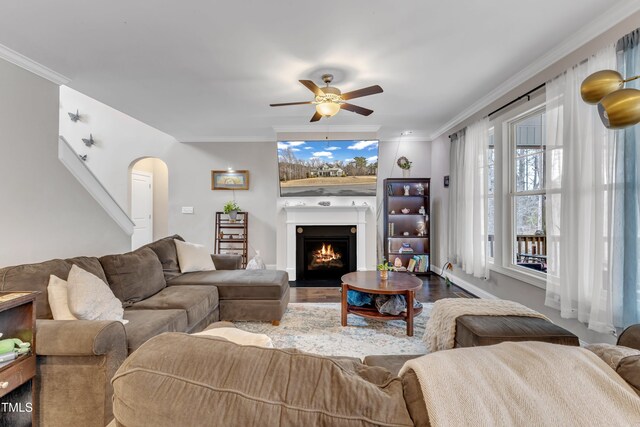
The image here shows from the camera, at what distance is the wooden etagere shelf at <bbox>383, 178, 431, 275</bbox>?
5.38 metres

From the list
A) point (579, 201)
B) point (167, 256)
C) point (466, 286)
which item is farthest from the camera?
point (466, 286)

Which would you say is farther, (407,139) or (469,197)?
(407,139)

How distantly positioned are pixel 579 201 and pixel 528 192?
0.87 m

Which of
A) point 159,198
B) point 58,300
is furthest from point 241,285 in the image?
point 159,198

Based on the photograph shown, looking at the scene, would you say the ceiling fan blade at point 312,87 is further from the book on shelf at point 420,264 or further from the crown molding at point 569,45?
the book on shelf at point 420,264

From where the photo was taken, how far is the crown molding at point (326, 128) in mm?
4977

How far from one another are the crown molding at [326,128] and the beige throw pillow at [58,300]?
3763 mm

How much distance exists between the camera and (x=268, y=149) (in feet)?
18.9

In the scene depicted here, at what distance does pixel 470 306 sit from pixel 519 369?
1682 millimetres

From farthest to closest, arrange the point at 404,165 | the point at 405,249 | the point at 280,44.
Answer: the point at 404,165 < the point at 405,249 < the point at 280,44

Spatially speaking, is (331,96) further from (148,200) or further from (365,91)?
(148,200)

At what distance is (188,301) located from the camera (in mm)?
2512

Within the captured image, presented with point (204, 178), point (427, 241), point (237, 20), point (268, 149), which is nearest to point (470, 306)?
point (237, 20)

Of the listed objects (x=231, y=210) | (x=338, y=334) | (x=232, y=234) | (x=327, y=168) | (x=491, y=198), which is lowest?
(x=338, y=334)
